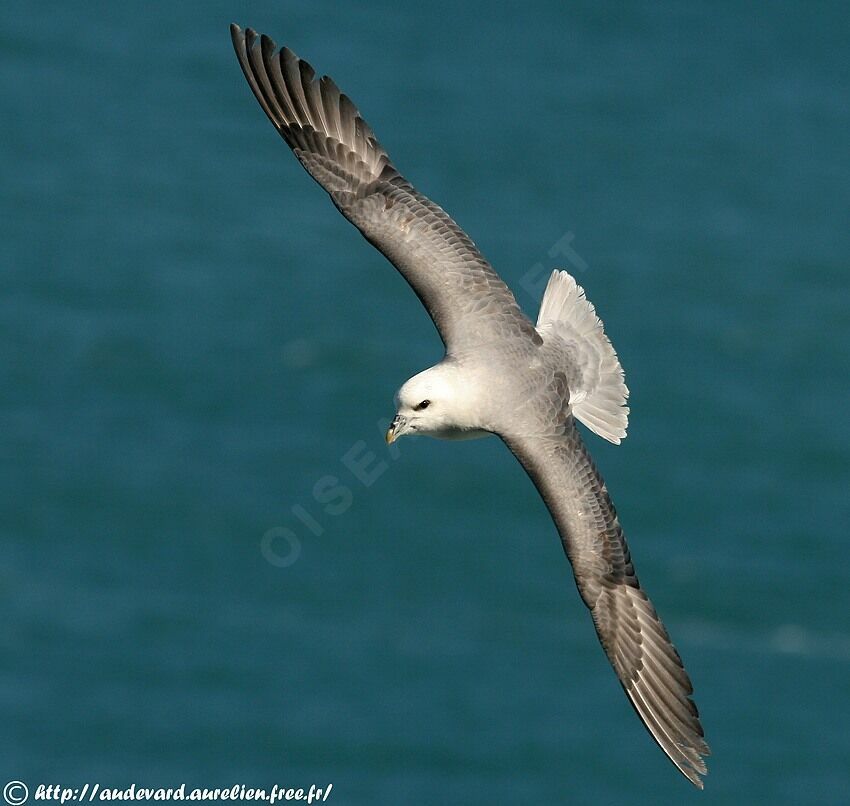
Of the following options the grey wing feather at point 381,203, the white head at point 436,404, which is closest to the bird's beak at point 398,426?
the white head at point 436,404

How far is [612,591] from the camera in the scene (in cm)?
1309

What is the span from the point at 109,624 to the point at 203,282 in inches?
403

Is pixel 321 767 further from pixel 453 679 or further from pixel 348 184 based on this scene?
pixel 348 184

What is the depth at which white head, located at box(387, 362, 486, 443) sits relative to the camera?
43.0 feet

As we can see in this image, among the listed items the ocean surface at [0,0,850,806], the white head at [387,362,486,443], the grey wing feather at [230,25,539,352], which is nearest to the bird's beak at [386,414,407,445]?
the white head at [387,362,486,443]

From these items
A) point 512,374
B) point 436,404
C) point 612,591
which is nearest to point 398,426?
point 436,404

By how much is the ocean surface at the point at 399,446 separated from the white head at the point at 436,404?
2287 cm

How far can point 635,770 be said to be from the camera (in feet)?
131

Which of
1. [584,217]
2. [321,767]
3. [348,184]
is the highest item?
[584,217]

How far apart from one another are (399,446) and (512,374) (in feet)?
90.6

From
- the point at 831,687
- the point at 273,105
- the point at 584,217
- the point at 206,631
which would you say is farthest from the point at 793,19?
the point at 273,105

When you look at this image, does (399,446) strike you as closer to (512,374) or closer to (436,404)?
(512,374)

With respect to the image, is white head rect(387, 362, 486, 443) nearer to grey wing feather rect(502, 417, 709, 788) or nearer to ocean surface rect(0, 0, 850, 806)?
grey wing feather rect(502, 417, 709, 788)

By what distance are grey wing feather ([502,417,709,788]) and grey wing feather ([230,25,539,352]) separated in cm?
114
